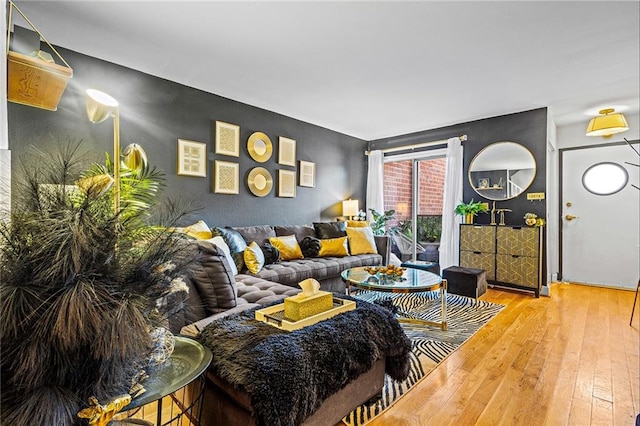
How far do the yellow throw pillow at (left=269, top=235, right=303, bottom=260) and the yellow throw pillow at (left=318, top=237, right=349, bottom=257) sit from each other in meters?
0.36

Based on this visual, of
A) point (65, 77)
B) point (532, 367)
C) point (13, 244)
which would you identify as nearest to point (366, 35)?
point (65, 77)

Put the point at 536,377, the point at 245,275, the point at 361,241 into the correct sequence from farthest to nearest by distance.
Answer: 1. the point at 361,241
2. the point at 245,275
3. the point at 536,377

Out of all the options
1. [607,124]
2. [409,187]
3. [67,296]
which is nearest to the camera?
[67,296]

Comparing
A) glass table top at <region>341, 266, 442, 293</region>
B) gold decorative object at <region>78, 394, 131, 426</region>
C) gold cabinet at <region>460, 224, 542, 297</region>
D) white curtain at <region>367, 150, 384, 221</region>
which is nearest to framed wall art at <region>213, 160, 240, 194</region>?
glass table top at <region>341, 266, 442, 293</region>

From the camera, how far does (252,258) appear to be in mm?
3217

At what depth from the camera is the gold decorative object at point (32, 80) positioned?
1.39 meters

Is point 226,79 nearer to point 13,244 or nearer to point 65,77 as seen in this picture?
point 65,77

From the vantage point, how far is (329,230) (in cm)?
457

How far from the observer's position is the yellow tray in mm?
1502

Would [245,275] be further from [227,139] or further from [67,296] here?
[67,296]

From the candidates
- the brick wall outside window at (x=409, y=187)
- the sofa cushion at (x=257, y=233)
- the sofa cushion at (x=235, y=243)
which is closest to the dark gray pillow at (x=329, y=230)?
the sofa cushion at (x=257, y=233)

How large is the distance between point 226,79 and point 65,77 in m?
1.98

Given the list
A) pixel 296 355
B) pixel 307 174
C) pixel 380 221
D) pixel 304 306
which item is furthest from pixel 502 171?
pixel 296 355

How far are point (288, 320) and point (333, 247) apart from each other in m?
2.74
